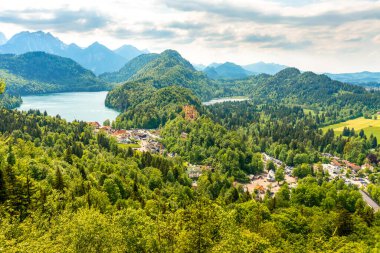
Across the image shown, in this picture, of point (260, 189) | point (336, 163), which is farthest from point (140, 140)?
point (336, 163)

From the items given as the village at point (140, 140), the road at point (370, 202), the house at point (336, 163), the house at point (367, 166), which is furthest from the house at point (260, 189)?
the house at point (367, 166)

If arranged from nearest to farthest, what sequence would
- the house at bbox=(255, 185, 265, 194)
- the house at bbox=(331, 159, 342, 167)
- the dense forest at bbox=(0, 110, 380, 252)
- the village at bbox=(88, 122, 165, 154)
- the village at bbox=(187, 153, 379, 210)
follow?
the dense forest at bbox=(0, 110, 380, 252) → the house at bbox=(255, 185, 265, 194) → the village at bbox=(187, 153, 379, 210) → the house at bbox=(331, 159, 342, 167) → the village at bbox=(88, 122, 165, 154)

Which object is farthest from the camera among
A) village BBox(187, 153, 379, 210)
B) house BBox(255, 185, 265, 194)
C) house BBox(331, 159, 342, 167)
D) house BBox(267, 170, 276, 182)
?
house BBox(331, 159, 342, 167)

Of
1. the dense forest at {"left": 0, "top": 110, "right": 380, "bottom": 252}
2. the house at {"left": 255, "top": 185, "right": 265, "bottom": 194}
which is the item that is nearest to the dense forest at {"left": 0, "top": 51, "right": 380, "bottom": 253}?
the dense forest at {"left": 0, "top": 110, "right": 380, "bottom": 252}

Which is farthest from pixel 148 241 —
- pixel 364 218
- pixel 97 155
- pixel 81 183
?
pixel 97 155

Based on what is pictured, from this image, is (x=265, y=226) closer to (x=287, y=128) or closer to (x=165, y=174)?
(x=165, y=174)

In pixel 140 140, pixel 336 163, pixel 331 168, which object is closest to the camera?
pixel 331 168

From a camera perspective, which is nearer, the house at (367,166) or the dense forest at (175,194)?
the dense forest at (175,194)

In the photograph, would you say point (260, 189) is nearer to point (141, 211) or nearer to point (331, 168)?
point (331, 168)

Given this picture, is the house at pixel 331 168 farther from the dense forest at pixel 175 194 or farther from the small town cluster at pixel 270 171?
the dense forest at pixel 175 194

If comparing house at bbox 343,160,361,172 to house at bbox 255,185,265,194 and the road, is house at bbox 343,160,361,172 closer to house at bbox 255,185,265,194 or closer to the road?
the road

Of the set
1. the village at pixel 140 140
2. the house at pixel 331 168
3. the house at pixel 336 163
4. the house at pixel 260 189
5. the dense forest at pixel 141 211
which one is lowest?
the house at pixel 336 163

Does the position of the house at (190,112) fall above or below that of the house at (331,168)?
above
